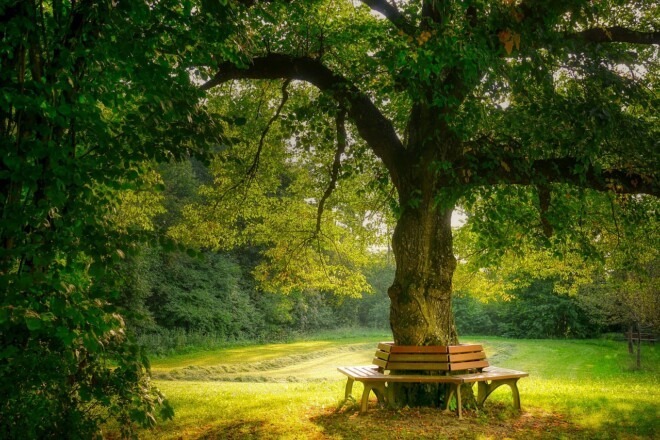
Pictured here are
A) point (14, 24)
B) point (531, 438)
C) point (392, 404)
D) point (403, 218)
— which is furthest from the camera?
point (403, 218)

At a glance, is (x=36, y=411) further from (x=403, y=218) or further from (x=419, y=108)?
(x=419, y=108)

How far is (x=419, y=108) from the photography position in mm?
9023

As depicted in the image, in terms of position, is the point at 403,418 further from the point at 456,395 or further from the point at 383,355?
the point at 383,355

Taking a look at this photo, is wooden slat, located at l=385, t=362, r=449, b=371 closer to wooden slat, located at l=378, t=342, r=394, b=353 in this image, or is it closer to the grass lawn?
wooden slat, located at l=378, t=342, r=394, b=353

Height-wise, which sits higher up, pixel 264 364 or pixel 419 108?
pixel 419 108

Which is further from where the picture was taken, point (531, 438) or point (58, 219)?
point (531, 438)

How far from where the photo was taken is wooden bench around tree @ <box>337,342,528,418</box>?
7.56 meters

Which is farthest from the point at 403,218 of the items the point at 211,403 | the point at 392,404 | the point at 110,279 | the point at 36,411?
the point at 36,411

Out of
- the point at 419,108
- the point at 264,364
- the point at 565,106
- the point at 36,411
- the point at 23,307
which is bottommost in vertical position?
the point at 264,364

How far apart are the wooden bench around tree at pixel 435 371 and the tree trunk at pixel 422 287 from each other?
33 cm

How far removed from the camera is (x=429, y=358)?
7840 millimetres

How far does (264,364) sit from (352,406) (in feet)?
44.8

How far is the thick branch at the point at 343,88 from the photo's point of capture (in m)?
8.88

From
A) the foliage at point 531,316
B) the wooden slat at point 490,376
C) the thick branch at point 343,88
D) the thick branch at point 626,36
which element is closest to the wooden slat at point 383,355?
the wooden slat at point 490,376
